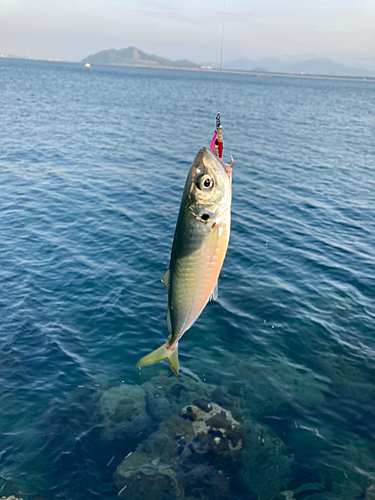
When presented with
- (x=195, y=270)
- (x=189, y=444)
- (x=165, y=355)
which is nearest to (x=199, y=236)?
(x=195, y=270)

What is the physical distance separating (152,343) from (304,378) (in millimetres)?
5815

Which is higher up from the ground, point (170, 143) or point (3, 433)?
point (170, 143)

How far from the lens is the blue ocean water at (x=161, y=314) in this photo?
35.7 feet

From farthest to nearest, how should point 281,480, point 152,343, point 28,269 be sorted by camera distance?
A: point 28,269 → point 152,343 → point 281,480

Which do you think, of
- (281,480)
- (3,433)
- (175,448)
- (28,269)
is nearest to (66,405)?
(3,433)

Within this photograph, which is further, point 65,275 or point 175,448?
point 65,275

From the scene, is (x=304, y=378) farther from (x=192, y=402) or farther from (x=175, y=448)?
(x=175, y=448)

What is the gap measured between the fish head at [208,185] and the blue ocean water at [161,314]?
346 inches

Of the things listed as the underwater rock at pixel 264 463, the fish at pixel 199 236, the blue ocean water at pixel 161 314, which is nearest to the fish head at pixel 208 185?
the fish at pixel 199 236

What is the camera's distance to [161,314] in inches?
661

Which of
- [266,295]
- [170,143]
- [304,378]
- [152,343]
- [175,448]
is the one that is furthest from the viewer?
[170,143]

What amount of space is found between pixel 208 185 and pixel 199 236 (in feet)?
2.01

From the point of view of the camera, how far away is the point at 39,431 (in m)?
11.3

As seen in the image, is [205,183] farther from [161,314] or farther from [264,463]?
[161,314]
